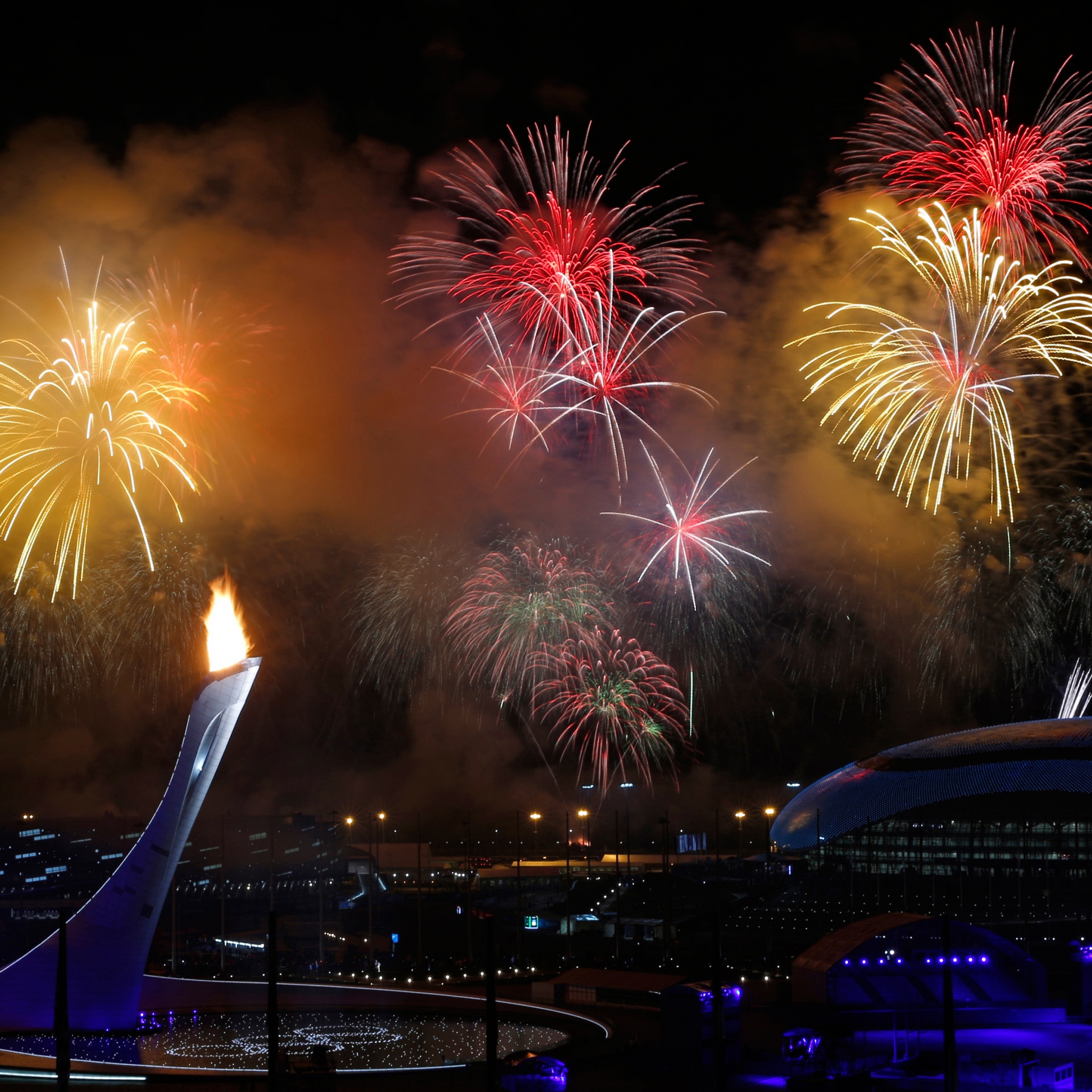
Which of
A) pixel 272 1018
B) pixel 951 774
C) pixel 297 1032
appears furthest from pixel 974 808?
pixel 272 1018

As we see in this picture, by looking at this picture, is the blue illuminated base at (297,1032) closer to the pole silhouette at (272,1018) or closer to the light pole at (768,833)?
the pole silhouette at (272,1018)

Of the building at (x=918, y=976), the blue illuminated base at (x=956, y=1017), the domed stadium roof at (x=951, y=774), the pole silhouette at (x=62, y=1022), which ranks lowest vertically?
the blue illuminated base at (x=956, y=1017)

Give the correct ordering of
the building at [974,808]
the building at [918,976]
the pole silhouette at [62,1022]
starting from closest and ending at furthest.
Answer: the pole silhouette at [62,1022] → the building at [918,976] → the building at [974,808]

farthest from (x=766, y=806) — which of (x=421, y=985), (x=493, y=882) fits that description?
(x=421, y=985)

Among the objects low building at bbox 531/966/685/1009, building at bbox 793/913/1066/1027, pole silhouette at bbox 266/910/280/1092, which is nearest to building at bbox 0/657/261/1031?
pole silhouette at bbox 266/910/280/1092

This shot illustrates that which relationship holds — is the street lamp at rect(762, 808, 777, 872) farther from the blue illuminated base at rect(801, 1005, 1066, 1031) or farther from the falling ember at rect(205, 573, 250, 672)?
the falling ember at rect(205, 573, 250, 672)

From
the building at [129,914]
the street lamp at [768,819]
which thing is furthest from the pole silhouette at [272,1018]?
the street lamp at [768,819]
